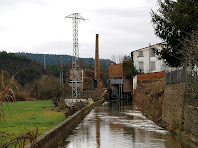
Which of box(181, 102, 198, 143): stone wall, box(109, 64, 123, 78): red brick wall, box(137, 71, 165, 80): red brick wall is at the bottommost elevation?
box(181, 102, 198, 143): stone wall

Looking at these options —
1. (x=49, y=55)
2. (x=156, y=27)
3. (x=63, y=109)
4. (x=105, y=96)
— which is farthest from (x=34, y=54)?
(x=156, y=27)

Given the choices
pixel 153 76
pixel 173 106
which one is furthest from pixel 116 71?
pixel 173 106

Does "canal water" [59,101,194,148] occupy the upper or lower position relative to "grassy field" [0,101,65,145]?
lower

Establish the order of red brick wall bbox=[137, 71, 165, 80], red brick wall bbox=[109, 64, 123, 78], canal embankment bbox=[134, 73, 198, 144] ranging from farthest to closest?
red brick wall bbox=[109, 64, 123, 78] < red brick wall bbox=[137, 71, 165, 80] < canal embankment bbox=[134, 73, 198, 144]

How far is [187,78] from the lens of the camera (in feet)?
49.4

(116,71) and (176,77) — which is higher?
(116,71)

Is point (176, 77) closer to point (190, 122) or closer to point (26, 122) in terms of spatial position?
point (190, 122)

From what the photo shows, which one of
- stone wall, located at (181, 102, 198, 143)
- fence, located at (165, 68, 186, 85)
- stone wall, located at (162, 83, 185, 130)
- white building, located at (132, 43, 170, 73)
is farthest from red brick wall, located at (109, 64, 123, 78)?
stone wall, located at (181, 102, 198, 143)

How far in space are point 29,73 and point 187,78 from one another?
95.7 meters

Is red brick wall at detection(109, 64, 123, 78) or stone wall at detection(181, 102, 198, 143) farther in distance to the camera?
red brick wall at detection(109, 64, 123, 78)

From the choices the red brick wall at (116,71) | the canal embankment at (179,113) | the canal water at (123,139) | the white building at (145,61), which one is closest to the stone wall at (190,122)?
the canal embankment at (179,113)

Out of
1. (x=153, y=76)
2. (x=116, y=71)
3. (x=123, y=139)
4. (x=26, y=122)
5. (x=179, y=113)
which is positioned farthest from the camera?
(x=116, y=71)

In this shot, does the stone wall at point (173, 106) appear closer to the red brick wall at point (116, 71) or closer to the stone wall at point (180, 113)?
the stone wall at point (180, 113)

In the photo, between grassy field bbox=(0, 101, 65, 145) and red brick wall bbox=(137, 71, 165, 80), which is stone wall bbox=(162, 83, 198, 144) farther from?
red brick wall bbox=(137, 71, 165, 80)
